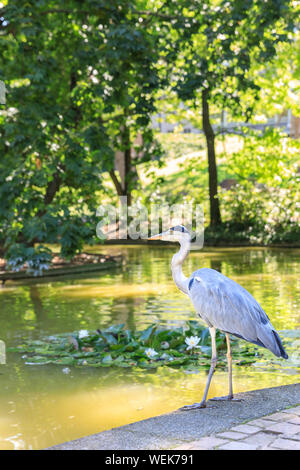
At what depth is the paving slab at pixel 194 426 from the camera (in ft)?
16.0

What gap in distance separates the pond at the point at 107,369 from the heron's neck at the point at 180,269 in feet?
4.47

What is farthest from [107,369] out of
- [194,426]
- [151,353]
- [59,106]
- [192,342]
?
[59,106]

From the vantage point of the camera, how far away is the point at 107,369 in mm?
8578

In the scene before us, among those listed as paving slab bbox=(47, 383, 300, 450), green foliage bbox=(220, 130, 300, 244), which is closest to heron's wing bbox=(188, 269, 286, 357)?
paving slab bbox=(47, 383, 300, 450)

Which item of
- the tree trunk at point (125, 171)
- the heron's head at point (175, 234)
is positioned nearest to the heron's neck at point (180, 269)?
the heron's head at point (175, 234)

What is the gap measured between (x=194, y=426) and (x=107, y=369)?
336cm

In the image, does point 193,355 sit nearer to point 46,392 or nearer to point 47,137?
point 46,392

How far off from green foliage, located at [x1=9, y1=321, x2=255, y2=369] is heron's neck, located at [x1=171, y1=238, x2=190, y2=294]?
8.02 ft

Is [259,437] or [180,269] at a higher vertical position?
[180,269]

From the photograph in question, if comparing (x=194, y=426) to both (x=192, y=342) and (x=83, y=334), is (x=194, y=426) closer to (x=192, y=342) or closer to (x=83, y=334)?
(x=192, y=342)

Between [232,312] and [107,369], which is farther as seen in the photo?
[107,369]

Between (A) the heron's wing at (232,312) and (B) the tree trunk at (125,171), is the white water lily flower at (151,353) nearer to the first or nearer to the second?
(A) the heron's wing at (232,312)

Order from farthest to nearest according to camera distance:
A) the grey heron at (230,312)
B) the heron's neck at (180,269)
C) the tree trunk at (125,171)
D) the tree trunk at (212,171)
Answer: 1. the tree trunk at (212,171)
2. the tree trunk at (125,171)
3. the heron's neck at (180,269)
4. the grey heron at (230,312)

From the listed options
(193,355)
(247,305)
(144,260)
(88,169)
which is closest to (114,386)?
(193,355)
